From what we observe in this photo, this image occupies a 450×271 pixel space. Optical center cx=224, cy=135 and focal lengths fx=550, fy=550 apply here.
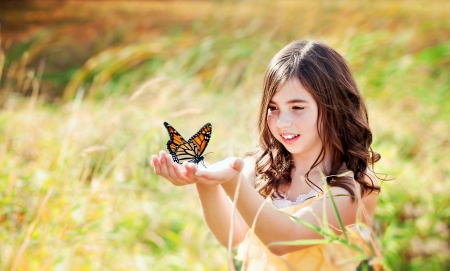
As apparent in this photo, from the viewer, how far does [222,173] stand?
1229 millimetres

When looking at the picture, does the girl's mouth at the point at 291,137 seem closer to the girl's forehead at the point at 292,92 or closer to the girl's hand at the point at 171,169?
the girl's forehead at the point at 292,92

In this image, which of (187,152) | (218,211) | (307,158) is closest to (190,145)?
(187,152)

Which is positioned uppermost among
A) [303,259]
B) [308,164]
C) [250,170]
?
[308,164]

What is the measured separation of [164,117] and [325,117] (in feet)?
2.14

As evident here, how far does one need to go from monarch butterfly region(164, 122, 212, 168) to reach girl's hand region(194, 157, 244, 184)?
156mm

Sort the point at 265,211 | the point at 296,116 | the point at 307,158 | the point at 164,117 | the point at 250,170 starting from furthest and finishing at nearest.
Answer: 1. the point at 164,117
2. the point at 250,170
3. the point at 307,158
4. the point at 296,116
5. the point at 265,211

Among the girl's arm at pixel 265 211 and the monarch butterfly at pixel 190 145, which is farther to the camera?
the monarch butterfly at pixel 190 145

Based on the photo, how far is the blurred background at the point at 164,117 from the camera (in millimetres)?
2340

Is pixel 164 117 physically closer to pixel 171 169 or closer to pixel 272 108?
pixel 272 108

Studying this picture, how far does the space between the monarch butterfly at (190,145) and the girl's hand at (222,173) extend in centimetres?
16

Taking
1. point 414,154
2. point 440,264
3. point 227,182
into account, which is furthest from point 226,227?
point 414,154

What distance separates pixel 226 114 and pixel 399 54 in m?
2.01

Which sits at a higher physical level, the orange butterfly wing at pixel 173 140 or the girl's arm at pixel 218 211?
the orange butterfly wing at pixel 173 140

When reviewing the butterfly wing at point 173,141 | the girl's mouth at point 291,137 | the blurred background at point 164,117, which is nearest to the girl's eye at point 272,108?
the girl's mouth at point 291,137
